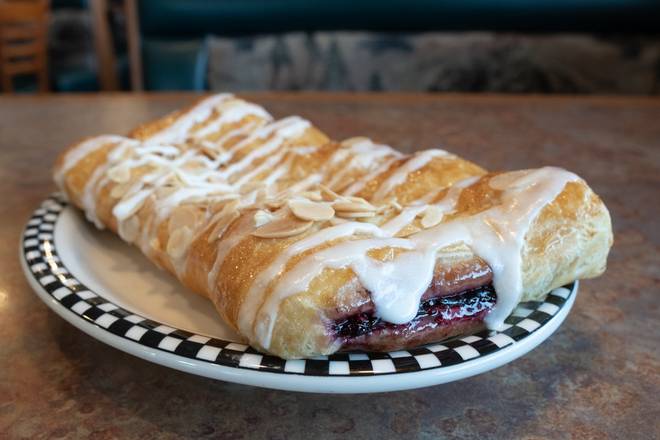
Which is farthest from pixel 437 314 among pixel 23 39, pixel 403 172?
pixel 23 39

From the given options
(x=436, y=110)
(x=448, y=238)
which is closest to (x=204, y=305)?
(x=448, y=238)

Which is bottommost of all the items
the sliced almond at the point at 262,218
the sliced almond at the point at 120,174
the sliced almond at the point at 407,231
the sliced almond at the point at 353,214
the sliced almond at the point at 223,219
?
the sliced almond at the point at 120,174

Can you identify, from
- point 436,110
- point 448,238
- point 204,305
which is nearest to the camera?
point 448,238

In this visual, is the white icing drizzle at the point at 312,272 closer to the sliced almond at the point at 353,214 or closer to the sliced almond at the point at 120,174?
the sliced almond at the point at 353,214

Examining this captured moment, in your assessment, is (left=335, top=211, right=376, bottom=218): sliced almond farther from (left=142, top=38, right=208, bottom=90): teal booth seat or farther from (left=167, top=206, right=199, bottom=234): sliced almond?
(left=142, top=38, right=208, bottom=90): teal booth seat

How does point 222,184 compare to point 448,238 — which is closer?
point 448,238

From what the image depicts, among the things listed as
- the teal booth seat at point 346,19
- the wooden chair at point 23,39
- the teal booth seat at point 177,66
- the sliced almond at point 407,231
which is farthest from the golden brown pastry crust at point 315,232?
the wooden chair at point 23,39

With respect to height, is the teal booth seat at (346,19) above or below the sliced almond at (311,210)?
below

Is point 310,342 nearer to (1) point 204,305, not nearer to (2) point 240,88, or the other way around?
(1) point 204,305
